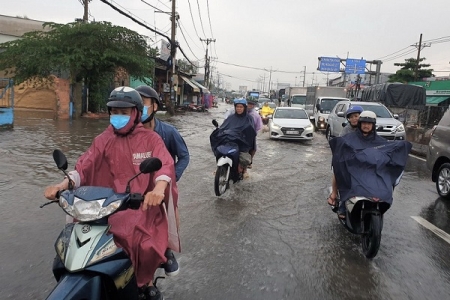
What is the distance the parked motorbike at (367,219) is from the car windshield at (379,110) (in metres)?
9.45

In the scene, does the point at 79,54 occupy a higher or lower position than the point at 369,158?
higher

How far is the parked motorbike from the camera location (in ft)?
12.8

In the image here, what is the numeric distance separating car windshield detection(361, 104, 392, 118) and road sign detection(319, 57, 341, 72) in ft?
91.5

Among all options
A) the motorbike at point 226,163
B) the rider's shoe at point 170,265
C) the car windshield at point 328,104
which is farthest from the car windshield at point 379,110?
the rider's shoe at point 170,265

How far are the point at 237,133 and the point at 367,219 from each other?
3.11 meters

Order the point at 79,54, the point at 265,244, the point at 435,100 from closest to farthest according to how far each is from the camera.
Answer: the point at 265,244, the point at 79,54, the point at 435,100

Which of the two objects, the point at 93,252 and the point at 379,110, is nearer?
the point at 93,252

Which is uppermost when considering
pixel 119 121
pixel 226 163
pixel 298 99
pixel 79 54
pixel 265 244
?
pixel 79 54

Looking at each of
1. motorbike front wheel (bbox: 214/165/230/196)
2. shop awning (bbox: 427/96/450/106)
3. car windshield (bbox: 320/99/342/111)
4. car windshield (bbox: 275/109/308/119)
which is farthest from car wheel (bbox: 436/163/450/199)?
shop awning (bbox: 427/96/450/106)

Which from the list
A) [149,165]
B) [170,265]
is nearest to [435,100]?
[170,265]

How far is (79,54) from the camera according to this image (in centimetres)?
1698

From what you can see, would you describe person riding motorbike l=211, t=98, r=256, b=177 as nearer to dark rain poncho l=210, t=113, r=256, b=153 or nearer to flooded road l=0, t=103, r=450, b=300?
dark rain poncho l=210, t=113, r=256, b=153

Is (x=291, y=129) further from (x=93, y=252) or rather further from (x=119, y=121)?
(x=93, y=252)

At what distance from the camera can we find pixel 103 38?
18.5 meters
